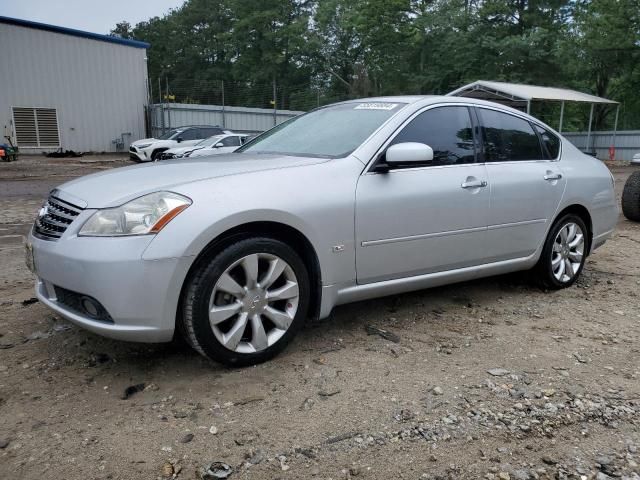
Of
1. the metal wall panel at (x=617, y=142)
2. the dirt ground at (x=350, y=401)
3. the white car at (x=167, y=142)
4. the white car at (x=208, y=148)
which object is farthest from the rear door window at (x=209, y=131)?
the metal wall panel at (x=617, y=142)

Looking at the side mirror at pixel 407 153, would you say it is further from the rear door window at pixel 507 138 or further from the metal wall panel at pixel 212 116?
the metal wall panel at pixel 212 116

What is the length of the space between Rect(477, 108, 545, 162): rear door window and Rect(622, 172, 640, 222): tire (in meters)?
4.27

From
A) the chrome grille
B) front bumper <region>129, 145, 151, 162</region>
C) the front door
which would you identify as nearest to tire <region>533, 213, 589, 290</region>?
the front door

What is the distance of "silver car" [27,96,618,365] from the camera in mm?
2584

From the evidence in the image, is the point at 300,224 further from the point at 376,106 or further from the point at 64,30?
the point at 64,30

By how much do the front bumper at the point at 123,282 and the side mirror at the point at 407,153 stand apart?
1.34m

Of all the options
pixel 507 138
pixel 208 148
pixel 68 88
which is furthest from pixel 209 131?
pixel 507 138

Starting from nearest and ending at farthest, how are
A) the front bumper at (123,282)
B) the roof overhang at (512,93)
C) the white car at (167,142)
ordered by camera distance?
the front bumper at (123,282)
the white car at (167,142)
the roof overhang at (512,93)

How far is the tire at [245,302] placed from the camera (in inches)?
105

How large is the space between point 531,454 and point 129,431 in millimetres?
1680

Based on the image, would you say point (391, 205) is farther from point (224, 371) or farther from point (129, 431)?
point (129, 431)

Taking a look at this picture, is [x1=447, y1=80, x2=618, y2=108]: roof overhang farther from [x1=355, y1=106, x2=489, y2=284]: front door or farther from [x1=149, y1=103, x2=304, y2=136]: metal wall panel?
[x1=355, y1=106, x2=489, y2=284]: front door

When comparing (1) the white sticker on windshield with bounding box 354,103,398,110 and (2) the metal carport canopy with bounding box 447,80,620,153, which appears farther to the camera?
(2) the metal carport canopy with bounding box 447,80,620,153

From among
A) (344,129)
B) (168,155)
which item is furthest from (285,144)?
(168,155)
